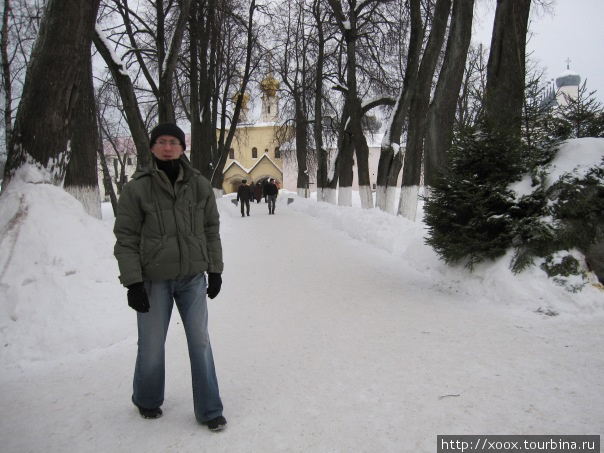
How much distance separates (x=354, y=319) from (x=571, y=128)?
12.8 ft

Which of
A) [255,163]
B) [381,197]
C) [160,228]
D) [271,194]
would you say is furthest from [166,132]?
[255,163]

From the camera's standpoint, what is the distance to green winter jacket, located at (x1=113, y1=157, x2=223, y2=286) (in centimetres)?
257

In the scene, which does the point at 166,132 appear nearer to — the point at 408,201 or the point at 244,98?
the point at 408,201

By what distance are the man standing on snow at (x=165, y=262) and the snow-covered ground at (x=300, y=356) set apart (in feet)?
0.81

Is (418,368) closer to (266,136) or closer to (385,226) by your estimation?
(385,226)

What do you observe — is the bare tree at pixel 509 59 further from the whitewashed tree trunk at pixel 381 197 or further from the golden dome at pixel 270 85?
the golden dome at pixel 270 85

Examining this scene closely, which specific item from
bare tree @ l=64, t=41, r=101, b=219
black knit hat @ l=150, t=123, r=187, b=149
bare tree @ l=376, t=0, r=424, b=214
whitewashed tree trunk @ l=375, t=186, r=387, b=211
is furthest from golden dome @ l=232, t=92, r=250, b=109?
black knit hat @ l=150, t=123, r=187, b=149

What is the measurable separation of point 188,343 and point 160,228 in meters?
0.77

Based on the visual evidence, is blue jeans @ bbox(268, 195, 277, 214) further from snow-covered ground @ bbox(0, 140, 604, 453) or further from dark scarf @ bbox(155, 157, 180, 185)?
dark scarf @ bbox(155, 157, 180, 185)

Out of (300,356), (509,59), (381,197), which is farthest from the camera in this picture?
(381,197)

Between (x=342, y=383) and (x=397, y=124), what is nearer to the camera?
(x=342, y=383)

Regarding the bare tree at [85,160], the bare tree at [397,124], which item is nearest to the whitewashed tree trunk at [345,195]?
the bare tree at [397,124]

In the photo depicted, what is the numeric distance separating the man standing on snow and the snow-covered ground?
0.81ft

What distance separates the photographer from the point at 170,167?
276 centimetres
